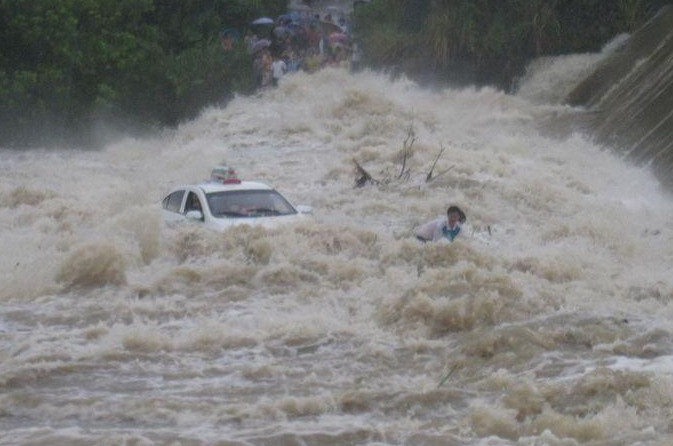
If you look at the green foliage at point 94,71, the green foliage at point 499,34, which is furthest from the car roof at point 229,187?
the green foliage at point 499,34

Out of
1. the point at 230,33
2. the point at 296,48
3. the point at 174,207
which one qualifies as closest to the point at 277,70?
the point at 296,48

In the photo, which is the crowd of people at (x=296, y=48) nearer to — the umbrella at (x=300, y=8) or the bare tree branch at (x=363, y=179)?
the umbrella at (x=300, y=8)

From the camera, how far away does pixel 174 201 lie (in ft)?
54.0

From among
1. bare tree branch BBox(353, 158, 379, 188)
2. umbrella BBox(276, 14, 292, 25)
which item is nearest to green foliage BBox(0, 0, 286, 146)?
umbrella BBox(276, 14, 292, 25)

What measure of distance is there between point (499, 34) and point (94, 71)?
10.9 meters

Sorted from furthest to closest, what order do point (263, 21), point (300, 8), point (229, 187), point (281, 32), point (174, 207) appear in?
point (300, 8)
point (263, 21)
point (281, 32)
point (174, 207)
point (229, 187)

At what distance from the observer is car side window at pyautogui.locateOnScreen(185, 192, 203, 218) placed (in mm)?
15709

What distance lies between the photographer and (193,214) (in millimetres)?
15328

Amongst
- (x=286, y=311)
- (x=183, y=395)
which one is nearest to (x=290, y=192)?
(x=286, y=311)

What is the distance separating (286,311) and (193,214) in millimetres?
3084

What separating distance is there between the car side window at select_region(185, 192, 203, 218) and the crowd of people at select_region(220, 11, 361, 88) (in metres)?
17.4

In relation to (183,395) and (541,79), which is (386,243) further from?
(541,79)

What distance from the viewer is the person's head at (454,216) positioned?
14016 mm

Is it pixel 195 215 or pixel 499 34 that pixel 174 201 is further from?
pixel 499 34
